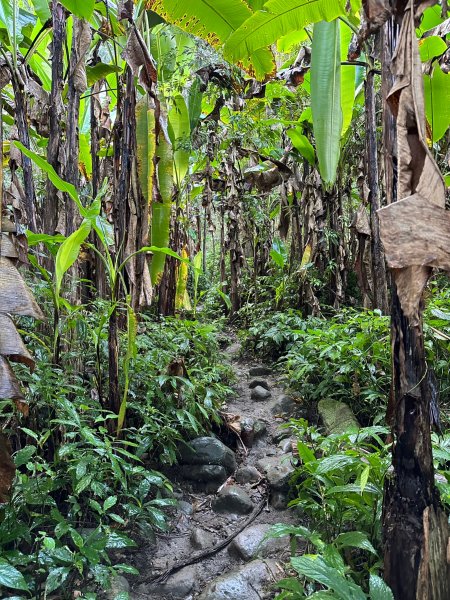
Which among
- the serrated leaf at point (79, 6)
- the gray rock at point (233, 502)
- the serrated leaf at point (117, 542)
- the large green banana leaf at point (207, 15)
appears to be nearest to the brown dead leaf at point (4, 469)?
the serrated leaf at point (117, 542)

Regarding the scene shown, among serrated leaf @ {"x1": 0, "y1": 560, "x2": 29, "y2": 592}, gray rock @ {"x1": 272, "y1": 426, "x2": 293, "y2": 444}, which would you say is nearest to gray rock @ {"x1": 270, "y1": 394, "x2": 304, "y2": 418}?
gray rock @ {"x1": 272, "y1": 426, "x2": 293, "y2": 444}

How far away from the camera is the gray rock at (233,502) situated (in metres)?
2.63

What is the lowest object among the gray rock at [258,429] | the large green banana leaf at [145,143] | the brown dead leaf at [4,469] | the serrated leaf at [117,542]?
the serrated leaf at [117,542]

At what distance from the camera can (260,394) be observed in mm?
4340

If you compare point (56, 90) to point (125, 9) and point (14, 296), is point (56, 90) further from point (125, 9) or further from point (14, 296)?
point (14, 296)

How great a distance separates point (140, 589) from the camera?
200 centimetres

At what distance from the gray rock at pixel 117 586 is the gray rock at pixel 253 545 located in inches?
22.3

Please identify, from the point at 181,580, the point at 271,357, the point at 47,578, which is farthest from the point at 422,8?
the point at 271,357

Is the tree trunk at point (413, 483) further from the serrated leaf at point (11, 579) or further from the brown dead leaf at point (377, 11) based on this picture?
the serrated leaf at point (11, 579)

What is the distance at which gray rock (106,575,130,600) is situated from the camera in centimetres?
180

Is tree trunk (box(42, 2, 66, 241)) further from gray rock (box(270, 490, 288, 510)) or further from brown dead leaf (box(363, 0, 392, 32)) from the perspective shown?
gray rock (box(270, 490, 288, 510))

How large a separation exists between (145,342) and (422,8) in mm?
2811

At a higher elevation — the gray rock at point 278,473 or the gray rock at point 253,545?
the gray rock at point 278,473

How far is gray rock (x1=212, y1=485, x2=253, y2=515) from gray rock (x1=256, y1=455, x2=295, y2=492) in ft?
0.58
